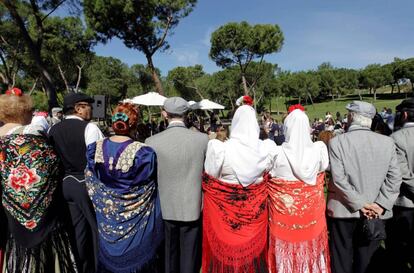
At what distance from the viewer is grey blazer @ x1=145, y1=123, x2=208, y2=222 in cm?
270

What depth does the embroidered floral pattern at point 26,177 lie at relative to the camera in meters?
2.37

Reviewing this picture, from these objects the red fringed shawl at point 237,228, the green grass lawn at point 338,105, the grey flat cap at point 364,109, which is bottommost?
the green grass lawn at point 338,105

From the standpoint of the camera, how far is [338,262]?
112 inches

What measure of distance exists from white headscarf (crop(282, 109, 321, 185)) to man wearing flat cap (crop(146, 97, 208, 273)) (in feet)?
2.47

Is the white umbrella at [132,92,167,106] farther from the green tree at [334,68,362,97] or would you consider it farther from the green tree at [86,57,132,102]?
the green tree at [334,68,362,97]

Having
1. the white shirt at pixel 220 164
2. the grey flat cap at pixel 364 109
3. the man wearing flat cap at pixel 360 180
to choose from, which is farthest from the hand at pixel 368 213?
the white shirt at pixel 220 164

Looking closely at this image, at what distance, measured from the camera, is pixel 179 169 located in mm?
2715

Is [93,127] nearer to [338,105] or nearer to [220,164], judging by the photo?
[220,164]

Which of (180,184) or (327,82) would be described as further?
(327,82)

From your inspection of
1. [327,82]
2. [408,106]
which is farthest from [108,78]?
[327,82]

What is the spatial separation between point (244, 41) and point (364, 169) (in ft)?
88.8

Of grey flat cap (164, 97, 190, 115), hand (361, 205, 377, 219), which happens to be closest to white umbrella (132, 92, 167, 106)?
grey flat cap (164, 97, 190, 115)

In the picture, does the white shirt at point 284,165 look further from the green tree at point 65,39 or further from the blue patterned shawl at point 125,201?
the green tree at point 65,39

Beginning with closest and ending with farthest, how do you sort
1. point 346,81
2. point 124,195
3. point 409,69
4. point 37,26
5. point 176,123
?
point 124,195 → point 176,123 → point 37,26 → point 409,69 → point 346,81
